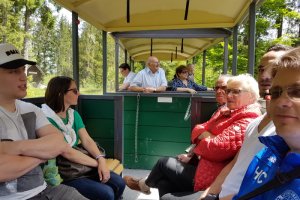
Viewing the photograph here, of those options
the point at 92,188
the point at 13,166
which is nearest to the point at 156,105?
the point at 92,188

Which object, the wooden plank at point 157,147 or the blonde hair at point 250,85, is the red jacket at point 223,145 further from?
the wooden plank at point 157,147

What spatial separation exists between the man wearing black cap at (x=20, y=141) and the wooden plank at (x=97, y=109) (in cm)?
133

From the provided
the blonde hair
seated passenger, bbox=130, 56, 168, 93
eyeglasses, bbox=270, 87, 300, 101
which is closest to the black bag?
the blonde hair

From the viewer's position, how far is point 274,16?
14.2 metres

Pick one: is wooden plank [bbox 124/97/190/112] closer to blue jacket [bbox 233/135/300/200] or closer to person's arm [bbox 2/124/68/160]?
person's arm [bbox 2/124/68/160]

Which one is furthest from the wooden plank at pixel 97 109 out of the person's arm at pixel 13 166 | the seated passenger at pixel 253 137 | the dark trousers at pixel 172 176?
the seated passenger at pixel 253 137

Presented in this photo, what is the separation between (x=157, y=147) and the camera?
4066mm

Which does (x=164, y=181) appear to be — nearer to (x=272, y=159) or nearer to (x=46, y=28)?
(x=272, y=159)

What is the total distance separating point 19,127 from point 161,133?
2.67m

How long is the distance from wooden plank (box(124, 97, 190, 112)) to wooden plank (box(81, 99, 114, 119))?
99 cm

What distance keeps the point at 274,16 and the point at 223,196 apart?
1549 centimetres

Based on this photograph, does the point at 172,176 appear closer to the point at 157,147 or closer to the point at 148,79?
the point at 157,147

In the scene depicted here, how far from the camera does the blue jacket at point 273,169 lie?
0.81m

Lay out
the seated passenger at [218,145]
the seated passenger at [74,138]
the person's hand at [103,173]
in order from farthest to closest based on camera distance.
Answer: the person's hand at [103,173] < the seated passenger at [74,138] < the seated passenger at [218,145]
